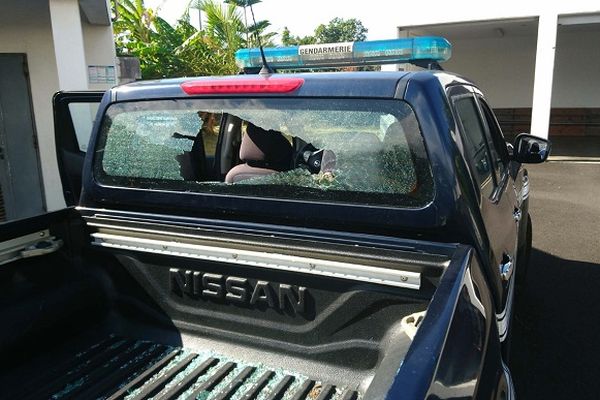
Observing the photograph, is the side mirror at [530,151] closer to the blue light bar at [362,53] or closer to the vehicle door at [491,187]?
the vehicle door at [491,187]

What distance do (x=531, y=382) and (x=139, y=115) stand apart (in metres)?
2.69

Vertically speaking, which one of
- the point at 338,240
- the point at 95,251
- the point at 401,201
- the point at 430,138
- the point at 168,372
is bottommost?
the point at 168,372

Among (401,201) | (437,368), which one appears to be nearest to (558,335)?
(401,201)

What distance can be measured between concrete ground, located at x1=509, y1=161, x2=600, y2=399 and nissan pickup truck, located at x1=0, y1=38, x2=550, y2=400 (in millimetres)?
1076

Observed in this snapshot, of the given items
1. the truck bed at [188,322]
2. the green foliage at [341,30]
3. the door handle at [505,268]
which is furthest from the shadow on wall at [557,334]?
the green foliage at [341,30]

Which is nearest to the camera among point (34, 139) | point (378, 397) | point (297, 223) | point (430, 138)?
point (378, 397)

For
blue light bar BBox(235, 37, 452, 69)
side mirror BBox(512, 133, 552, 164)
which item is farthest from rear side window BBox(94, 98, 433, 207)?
side mirror BBox(512, 133, 552, 164)

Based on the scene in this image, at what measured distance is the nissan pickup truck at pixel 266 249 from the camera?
6.11ft

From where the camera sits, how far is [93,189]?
2.53 metres

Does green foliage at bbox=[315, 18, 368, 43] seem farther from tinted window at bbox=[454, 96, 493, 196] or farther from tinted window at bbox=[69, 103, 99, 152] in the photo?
tinted window at bbox=[454, 96, 493, 196]

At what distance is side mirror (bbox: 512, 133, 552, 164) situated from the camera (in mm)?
3281

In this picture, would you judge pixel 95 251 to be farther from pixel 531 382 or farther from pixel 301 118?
pixel 531 382

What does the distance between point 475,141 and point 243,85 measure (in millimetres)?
1106

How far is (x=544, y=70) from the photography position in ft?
37.7
